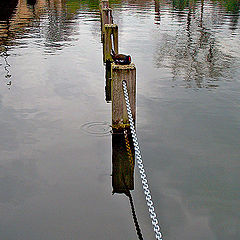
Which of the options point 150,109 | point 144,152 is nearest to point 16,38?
point 150,109

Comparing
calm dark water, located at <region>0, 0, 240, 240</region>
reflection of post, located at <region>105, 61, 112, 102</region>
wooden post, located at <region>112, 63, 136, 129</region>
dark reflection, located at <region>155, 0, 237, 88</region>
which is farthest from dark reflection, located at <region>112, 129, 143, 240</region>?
dark reflection, located at <region>155, 0, 237, 88</region>

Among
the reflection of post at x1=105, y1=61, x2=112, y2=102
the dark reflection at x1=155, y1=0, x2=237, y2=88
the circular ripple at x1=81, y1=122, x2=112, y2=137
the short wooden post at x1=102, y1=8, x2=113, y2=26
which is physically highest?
the short wooden post at x1=102, y1=8, x2=113, y2=26

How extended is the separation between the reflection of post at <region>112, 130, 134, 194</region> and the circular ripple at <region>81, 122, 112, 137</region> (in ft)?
1.16

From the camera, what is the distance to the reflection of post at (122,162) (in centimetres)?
537

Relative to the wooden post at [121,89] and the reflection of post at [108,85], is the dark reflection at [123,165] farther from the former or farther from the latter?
the reflection of post at [108,85]

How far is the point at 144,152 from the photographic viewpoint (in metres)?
6.37

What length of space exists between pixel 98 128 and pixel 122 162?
1416 millimetres

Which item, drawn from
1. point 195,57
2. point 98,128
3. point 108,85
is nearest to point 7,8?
point 195,57

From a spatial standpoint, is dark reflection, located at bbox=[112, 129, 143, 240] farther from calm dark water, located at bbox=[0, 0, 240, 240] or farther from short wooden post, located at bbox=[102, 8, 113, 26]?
short wooden post, located at bbox=[102, 8, 113, 26]

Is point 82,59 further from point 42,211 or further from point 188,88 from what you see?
point 42,211

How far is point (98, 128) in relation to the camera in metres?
7.22

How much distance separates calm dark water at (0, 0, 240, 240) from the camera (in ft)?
15.1

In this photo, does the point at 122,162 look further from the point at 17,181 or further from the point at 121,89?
the point at 17,181

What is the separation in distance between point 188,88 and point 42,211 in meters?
6.02
